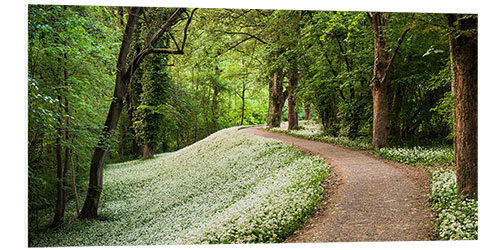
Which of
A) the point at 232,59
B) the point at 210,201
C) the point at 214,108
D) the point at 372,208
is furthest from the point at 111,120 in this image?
the point at 214,108

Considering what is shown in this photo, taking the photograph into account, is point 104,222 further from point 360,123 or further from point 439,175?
point 360,123

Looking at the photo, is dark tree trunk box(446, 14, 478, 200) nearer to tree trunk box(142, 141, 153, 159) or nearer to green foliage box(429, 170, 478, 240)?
green foliage box(429, 170, 478, 240)

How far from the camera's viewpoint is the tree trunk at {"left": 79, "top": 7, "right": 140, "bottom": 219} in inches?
334

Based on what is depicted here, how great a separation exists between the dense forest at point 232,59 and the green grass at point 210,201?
3.74ft

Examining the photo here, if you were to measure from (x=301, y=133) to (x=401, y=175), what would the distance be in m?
8.46

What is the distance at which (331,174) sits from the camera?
23.0 feet

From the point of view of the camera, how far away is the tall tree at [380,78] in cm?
948

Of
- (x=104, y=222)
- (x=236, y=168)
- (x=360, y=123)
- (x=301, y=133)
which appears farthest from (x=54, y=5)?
(x=301, y=133)

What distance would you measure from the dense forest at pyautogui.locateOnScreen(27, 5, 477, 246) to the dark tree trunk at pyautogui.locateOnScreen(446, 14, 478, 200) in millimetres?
15

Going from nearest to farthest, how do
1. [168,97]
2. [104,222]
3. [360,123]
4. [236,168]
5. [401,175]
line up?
[401,175]
[104,222]
[236,168]
[360,123]
[168,97]

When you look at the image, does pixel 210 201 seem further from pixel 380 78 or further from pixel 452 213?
pixel 380 78

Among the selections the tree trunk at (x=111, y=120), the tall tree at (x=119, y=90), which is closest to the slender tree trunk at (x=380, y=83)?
the tall tree at (x=119, y=90)

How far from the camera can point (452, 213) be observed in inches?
182
